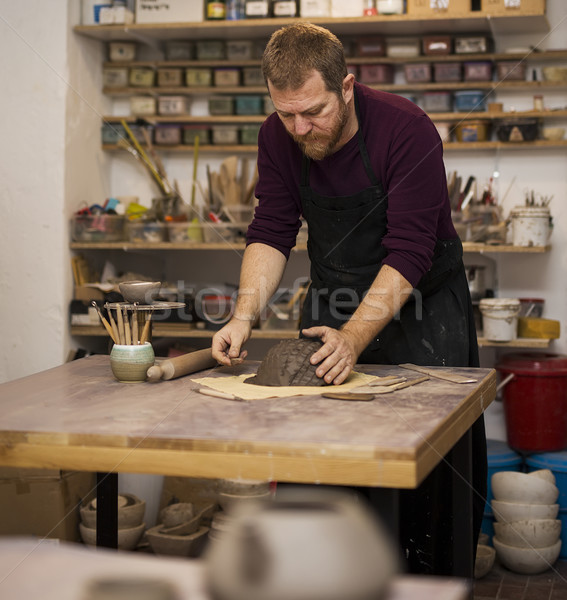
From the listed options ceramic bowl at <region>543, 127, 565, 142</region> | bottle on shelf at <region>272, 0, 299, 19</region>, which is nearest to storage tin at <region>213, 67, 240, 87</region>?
bottle on shelf at <region>272, 0, 299, 19</region>

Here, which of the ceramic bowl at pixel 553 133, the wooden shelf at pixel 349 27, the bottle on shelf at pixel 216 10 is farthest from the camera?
the bottle on shelf at pixel 216 10

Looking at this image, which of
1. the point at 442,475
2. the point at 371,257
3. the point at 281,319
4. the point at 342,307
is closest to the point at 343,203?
the point at 371,257

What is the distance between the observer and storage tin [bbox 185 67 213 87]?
14.3 feet

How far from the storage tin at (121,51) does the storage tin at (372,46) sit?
4.37ft

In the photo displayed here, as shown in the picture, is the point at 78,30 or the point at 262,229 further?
the point at 78,30

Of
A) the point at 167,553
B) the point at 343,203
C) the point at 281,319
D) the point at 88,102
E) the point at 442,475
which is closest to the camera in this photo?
the point at 442,475

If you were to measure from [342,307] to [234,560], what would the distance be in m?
1.95

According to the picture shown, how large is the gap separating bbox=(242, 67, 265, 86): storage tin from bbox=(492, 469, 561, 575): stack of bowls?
8.10 ft

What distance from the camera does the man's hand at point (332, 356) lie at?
198 centimetres

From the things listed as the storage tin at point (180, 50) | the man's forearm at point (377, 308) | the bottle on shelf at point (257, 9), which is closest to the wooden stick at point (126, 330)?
the man's forearm at point (377, 308)

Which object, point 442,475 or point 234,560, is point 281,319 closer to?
point 442,475

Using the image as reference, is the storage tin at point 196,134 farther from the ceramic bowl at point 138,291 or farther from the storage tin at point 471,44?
the ceramic bowl at point 138,291

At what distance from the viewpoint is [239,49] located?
14.3ft

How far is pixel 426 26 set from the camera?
4.05 meters
